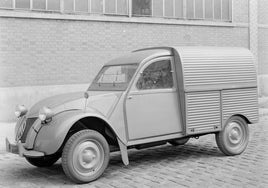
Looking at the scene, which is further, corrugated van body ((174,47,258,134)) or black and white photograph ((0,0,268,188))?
corrugated van body ((174,47,258,134))

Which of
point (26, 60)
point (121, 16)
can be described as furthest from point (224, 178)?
point (121, 16)

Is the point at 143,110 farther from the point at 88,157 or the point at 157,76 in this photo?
the point at 88,157

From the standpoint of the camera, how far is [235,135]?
23.5 ft

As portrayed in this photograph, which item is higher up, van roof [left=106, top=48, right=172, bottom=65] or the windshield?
van roof [left=106, top=48, right=172, bottom=65]

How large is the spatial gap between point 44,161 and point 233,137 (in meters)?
3.26

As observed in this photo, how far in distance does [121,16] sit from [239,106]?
719 cm

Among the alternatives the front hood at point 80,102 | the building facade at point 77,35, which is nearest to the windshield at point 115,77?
the front hood at point 80,102

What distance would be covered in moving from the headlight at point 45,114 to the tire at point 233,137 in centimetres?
302

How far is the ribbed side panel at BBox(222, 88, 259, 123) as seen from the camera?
23.1 ft

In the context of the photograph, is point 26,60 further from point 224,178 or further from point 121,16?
point 224,178

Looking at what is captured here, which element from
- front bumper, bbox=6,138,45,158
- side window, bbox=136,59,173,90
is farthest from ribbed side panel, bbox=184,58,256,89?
front bumper, bbox=6,138,45,158

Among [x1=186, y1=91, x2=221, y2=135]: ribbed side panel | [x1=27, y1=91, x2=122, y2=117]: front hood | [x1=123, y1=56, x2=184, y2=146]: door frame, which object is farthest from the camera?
[x1=186, y1=91, x2=221, y2=135]: ribbed side panel

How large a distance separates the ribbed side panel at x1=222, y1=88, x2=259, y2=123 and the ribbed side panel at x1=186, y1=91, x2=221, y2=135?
18cm

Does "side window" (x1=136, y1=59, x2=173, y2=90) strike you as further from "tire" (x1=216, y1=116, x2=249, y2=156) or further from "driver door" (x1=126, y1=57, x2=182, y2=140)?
"tire" (x1=216, y1=116, x2=249, y2=156)
